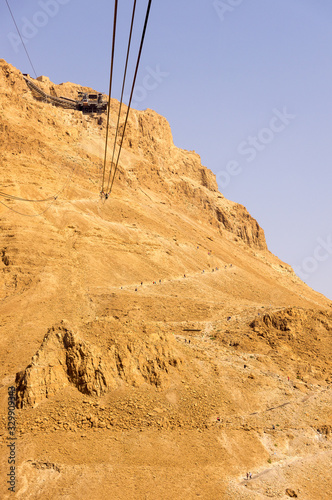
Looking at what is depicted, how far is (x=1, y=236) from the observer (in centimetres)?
3722

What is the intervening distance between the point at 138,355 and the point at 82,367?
8.72 ft

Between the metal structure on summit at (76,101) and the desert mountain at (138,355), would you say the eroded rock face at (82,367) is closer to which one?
the desert mountain at (138,355)

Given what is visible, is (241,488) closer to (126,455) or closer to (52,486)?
(126,455)

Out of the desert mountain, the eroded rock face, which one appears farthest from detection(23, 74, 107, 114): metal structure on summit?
the eroded rock face

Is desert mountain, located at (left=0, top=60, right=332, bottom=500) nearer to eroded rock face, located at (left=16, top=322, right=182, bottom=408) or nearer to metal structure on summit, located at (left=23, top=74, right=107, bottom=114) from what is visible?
eroded rock face, located at (left=16, top=322, right=182, bottom=408)

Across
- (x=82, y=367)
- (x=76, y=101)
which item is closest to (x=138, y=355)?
(x=82, y=367)

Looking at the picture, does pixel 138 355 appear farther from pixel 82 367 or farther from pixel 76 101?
pixel 76 101

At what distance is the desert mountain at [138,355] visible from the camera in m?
A: 14.6

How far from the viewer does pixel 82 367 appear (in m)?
17.4

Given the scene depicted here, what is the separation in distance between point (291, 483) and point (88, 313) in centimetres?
1870

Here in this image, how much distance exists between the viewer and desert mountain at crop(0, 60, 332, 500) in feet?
47.9

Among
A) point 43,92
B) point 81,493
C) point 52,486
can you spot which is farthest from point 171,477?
point 43,92

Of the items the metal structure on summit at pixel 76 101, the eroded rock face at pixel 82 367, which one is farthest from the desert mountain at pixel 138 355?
the metal structure on summit at pixel 76 101

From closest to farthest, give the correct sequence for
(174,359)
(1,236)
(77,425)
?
(77,425)
(174,359)
(1,236)
